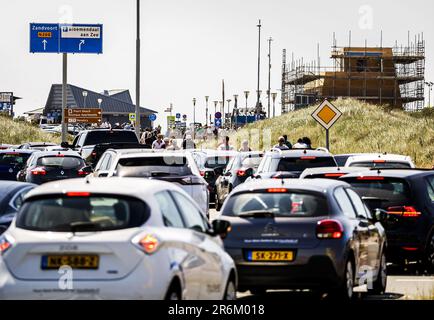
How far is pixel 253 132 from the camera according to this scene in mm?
88625

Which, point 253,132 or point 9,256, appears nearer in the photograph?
point 9,256

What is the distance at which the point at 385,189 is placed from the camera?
1934 centimetres

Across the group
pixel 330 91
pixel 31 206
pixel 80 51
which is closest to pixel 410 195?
pixel 31 206

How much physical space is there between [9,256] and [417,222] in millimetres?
9548

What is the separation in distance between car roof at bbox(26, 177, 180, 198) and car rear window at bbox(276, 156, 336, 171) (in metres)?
15.8

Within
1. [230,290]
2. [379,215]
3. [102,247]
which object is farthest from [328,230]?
[102,247]

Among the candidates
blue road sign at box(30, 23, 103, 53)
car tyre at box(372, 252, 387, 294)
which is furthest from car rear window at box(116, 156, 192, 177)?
blue road sign at box(30, 23, 103, 53)

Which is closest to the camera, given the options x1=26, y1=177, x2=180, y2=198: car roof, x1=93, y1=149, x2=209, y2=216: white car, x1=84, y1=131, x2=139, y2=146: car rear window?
x1=26, y1=177, x2=180, y2=198: car roof

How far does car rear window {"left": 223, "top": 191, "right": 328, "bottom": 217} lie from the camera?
14.5 m

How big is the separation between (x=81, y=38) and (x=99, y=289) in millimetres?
53698

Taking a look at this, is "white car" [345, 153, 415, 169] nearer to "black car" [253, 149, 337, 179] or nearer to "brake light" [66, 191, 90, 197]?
"black car" [253, 149, 337, 179]

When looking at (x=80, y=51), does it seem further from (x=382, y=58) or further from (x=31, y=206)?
(x=31, y=206)
